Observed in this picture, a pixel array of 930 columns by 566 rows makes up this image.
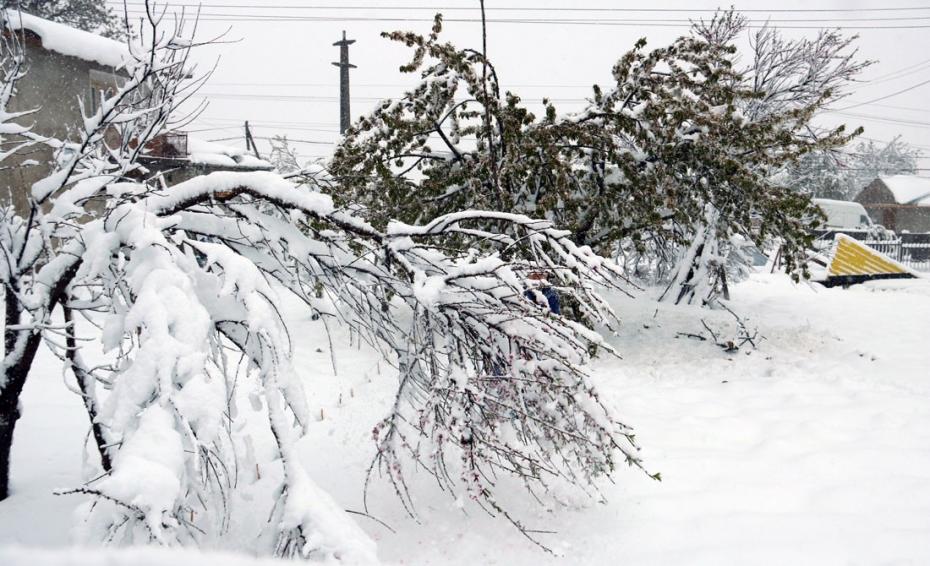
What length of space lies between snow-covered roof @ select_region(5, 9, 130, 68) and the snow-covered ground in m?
12.6

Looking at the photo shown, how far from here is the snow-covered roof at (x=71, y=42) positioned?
50.8 feet

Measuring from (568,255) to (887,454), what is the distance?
356cm

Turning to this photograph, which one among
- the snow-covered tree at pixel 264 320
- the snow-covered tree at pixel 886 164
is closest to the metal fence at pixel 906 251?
the snow-covered tree at pixel 264 320

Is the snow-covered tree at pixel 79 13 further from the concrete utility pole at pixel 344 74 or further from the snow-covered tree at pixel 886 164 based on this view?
the snow-covered tree at pixel 886 164

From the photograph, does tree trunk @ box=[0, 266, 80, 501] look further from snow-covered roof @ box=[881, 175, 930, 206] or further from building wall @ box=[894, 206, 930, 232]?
snow-covered roof @ box=[881, 175, 930, 206]

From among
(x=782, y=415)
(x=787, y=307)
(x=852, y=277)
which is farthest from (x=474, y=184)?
(x=852, y=277)

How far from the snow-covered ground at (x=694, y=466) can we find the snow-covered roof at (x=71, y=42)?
12642 millimetres

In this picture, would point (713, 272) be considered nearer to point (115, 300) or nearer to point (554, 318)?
point (554, 318)

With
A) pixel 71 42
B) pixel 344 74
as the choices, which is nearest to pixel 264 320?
pixel 71 42

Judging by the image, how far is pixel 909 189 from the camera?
4419cm

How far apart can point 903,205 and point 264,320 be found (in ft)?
169

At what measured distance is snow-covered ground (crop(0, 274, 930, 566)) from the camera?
3.40 m

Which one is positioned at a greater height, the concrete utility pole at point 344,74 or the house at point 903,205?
the concrete utility pole at point 344,74

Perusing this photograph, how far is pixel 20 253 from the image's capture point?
11.8ft
